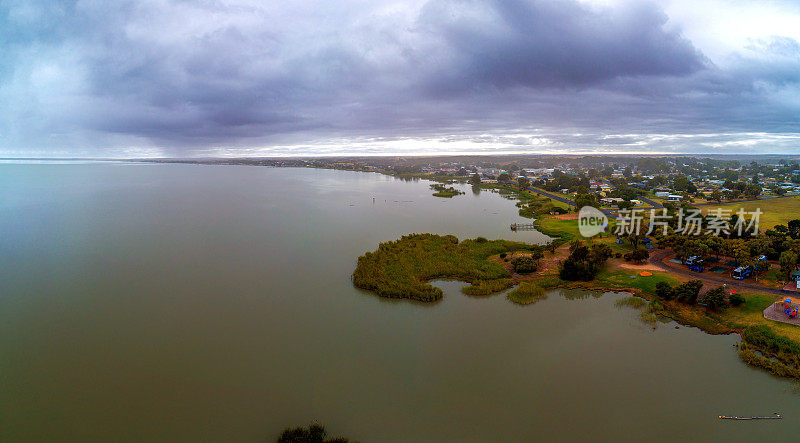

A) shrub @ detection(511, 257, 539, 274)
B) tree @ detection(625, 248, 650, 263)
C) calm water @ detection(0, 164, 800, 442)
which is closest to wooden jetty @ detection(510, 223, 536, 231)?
tree @ detection(625, 248, 650, 263)

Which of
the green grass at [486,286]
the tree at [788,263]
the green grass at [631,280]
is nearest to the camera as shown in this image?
the tree at [788,263]

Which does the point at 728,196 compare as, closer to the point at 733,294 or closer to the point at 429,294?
the point at 733,294

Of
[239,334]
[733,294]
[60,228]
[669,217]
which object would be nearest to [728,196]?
[669,217]

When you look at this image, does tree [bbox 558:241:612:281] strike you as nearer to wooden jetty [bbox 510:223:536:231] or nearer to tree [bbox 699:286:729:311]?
tree [bbox 699:286:729:311]

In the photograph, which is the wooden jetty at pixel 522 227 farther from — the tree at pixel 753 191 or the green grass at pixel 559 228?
the tree at pixel 753 191

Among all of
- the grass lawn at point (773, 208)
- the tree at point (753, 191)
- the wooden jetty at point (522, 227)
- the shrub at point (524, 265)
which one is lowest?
the shrub at point (524, 265)

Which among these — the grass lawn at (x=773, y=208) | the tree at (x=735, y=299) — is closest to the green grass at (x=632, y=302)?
the tree at (x=735, y=299)
